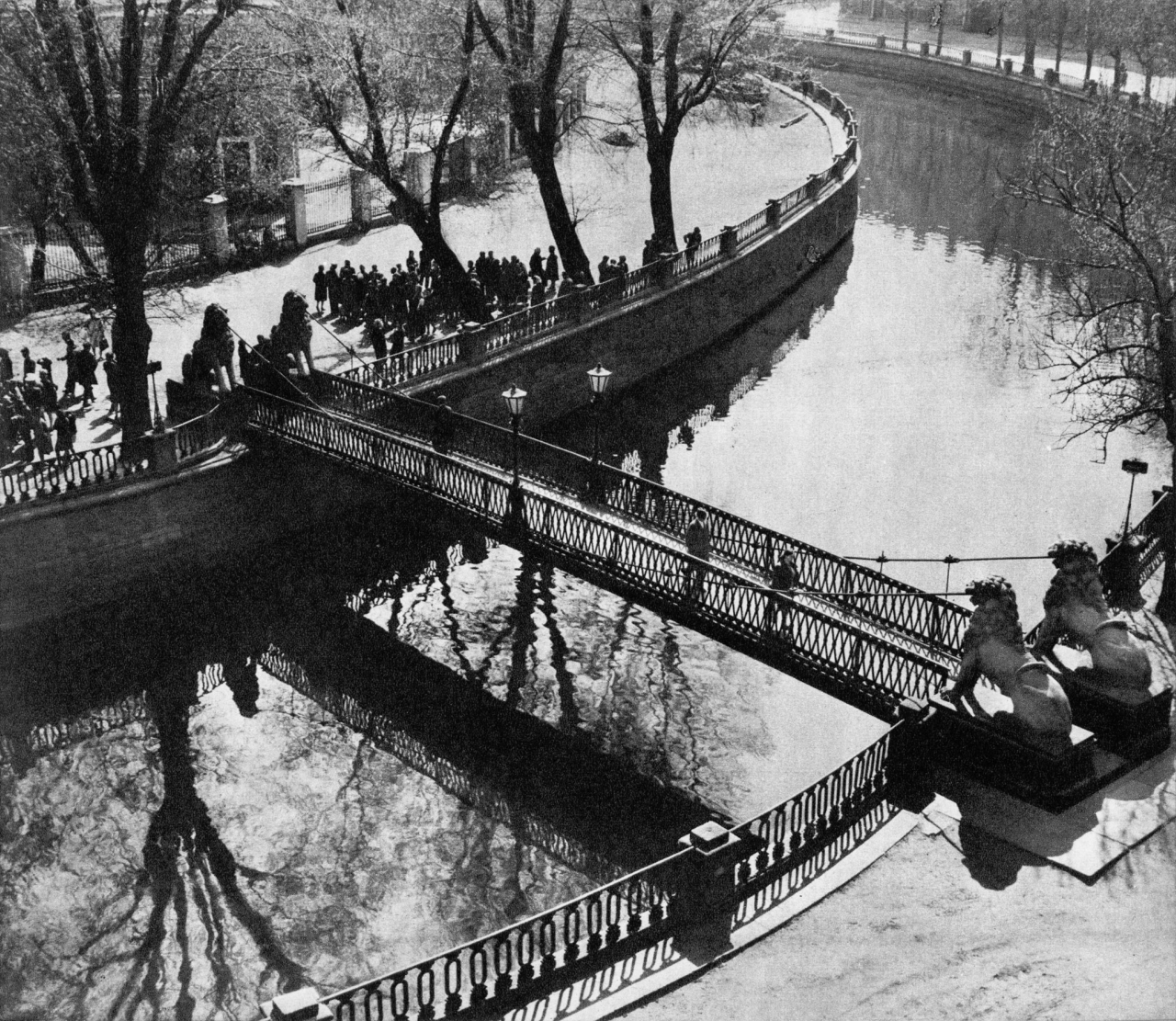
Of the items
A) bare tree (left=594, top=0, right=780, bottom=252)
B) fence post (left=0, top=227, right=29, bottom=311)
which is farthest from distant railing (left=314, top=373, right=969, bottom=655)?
bare tree (left=594, top=0, right=780, bottom=252)

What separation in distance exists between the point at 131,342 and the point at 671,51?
14.7 m

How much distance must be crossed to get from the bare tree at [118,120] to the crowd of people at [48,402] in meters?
0.96

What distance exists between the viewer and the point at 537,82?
96.7ft

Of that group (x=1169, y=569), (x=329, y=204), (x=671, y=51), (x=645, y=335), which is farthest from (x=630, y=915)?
(x=329, y=204)

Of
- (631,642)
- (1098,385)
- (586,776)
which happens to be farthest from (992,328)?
(586,776)

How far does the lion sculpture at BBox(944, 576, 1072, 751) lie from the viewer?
13.4 m

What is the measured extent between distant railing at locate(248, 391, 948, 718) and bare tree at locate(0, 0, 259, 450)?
3245 millimetres

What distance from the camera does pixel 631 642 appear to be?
21109 millimetres

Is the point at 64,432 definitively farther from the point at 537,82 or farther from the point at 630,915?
the point at 630,915

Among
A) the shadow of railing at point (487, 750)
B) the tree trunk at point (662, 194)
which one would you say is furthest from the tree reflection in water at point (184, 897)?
the tree trunk at point (662, 194)

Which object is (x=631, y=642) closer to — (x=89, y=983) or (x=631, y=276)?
(x=89, y=983)

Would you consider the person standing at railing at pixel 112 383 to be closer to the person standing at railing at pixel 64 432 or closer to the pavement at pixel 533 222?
the pavement at pixel 533 222

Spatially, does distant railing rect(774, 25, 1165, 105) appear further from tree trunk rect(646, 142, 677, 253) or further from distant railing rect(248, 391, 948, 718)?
Answer: distant railing rect(248, 391, 948, 718)

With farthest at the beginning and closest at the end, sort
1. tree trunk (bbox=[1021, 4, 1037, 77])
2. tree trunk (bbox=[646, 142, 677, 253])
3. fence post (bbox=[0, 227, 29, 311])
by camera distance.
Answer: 1. tree trunk (bbox=[1021, 4, 1037, 77])
2. tree trunk (bbox=[646, 142, 677, 253])
3. fence post (bbox=[0, 227, 29, 311])
